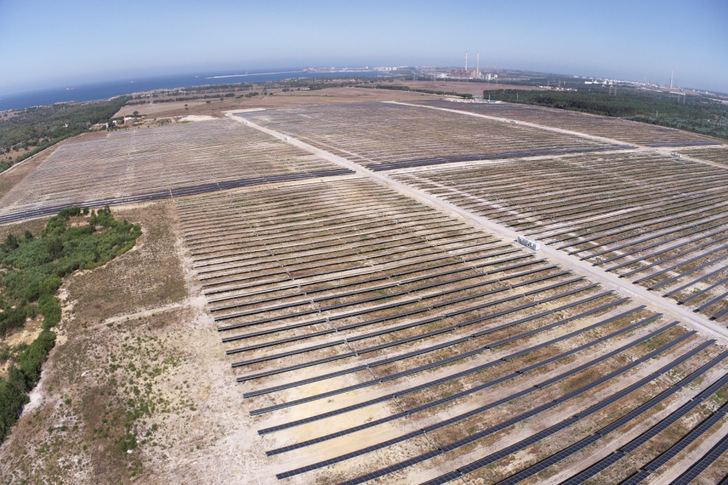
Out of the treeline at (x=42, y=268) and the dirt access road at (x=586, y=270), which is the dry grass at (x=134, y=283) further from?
the dirt access road at (x=586, y=270)

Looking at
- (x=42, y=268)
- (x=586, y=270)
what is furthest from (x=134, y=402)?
(x=586, y=270)

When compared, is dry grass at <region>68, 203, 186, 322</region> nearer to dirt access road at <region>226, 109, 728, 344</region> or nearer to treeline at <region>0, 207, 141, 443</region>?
treeline at <region>0, 207, 141, 443</region>

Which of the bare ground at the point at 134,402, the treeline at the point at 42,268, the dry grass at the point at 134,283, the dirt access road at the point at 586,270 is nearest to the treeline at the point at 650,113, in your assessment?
the dirt access road at the point at 586,270

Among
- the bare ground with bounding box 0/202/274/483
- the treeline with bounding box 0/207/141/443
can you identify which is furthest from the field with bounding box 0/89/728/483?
the treeline with bounding box 0/207/141/443

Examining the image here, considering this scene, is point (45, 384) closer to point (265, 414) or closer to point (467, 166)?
point (265, 414)

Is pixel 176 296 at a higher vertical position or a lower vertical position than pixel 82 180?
lower

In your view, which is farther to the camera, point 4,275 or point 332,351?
point 4,275

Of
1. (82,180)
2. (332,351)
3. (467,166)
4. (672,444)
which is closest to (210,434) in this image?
(332,351)
